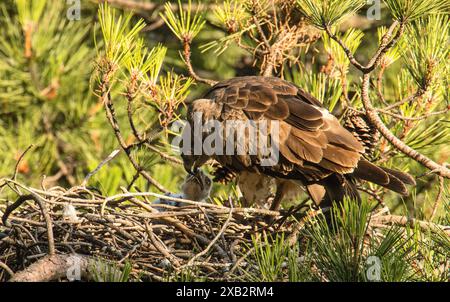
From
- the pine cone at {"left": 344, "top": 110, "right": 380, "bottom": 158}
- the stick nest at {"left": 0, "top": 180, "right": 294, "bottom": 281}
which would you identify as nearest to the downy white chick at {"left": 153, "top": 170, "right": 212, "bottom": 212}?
the stick nest at {"left": 0, "top": 180, "right": 294, "bottom": 281}

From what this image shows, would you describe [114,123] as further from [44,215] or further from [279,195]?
[44,215]

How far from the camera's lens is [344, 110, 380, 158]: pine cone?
4.45m

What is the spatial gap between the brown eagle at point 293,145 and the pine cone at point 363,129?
107 mm

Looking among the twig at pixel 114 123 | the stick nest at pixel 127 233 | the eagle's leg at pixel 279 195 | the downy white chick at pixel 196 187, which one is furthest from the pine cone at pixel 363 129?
the twig at pixel 114 123

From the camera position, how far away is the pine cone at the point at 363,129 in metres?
4.45

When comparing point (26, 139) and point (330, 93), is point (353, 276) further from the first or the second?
point (26, 139)

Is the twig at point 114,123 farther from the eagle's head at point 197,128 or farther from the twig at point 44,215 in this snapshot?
the twig at point 44,215

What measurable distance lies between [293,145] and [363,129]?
15.6 inches

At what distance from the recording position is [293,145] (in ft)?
14.0

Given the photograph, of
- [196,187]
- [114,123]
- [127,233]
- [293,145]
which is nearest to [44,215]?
[127,233]

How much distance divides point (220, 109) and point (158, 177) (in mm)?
1450

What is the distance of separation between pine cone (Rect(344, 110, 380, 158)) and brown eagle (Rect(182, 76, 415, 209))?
0.35ft

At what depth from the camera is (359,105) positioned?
495 centimetres
